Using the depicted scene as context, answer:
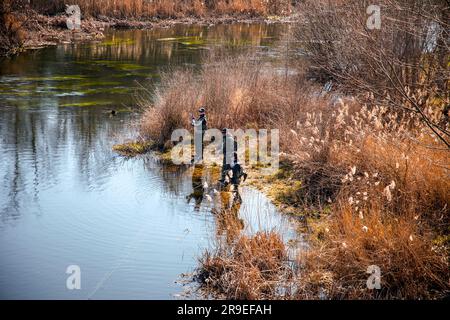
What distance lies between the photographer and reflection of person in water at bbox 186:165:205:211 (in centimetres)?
1173

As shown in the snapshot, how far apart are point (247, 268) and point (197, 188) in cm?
426

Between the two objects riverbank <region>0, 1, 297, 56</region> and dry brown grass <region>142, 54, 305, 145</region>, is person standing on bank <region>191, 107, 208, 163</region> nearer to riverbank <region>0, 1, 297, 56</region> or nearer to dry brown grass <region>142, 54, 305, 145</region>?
dry brown grass <region>142, 54, 305, 145</region>

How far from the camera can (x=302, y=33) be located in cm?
1967

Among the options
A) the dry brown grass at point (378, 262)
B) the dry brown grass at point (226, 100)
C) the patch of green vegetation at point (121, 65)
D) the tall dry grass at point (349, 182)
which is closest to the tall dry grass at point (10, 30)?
the patch of green vegetation at point (121, 65)

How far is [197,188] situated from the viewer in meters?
12.4

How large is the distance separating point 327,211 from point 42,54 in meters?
19.4

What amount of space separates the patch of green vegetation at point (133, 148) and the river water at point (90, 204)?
11.1 inches

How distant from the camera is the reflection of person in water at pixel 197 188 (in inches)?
462

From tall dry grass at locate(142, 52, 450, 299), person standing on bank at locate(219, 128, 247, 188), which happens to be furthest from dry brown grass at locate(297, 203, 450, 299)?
person standing on bank at locate(219, 128, 247, 188)

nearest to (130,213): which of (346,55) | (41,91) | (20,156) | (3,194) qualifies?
(3,194)

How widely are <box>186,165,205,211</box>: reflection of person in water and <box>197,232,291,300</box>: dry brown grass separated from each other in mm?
2640

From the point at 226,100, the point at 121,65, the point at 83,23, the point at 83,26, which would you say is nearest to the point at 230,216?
the point at 226,100

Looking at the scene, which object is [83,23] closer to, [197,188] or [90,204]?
[197,188]
